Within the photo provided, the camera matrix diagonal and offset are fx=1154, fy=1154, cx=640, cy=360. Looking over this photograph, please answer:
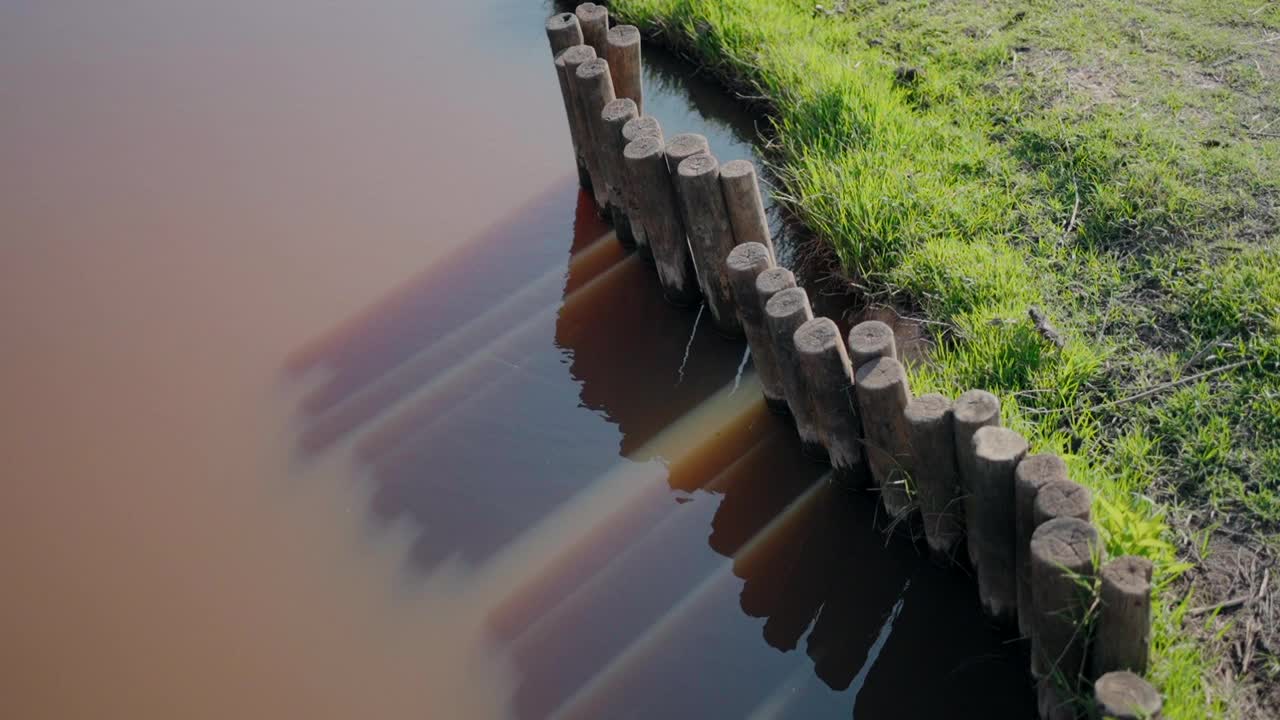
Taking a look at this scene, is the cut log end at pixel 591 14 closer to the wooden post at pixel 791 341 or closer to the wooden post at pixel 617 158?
the wooden post at pixel 617 158

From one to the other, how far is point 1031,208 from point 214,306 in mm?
4071

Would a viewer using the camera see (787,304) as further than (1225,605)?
Yes

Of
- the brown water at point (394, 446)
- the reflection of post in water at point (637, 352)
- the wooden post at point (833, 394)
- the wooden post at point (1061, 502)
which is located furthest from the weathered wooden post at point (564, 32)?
the wooden post at point (1061, 502)

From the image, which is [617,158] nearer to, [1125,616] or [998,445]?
[998,445]

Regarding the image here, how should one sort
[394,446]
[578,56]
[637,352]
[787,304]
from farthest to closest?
[578,56], [637,352], [394,446], [787,304]

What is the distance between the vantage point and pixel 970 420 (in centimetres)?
361

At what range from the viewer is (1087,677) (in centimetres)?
338

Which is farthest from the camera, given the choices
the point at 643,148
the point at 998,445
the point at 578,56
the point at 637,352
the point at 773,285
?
the point at 578,56

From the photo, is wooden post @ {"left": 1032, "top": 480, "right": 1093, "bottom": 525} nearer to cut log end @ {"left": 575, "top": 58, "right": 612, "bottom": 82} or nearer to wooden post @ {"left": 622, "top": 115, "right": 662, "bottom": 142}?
wooden post @ {"left": 622, "top": 115, "right": 662, "bottom": 142}

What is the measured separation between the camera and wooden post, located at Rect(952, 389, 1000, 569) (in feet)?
11.8

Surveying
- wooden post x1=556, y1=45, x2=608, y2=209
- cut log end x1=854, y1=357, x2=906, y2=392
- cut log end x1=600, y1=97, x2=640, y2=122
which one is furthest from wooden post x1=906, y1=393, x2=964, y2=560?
wooden post x1=556, y1=45, x2=608, y2=209

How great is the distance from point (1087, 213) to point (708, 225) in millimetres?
1687

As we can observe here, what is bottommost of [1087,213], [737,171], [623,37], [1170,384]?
[1170,384]

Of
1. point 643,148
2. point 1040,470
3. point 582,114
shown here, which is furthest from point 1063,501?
point 582,114
